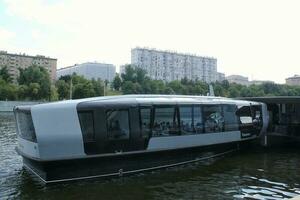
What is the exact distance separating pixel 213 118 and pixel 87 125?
26.2 ft

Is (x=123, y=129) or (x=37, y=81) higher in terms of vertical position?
(x=37, y=81)

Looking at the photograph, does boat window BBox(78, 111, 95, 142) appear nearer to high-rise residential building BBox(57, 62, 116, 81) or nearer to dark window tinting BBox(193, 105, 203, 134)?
dark window tinting BBox(193, 105, 203, 134)

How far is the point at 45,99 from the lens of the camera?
112 metres

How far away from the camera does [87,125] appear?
1481 centimetres

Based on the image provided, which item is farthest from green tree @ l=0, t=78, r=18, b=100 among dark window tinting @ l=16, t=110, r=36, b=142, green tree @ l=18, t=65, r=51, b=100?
dark window tinting @ l=16, t=110, r=36, b=142

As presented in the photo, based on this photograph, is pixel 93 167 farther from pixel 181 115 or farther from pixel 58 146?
pixel 181 115

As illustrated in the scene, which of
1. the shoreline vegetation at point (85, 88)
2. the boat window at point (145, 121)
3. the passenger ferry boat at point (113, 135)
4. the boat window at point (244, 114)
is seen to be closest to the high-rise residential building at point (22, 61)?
the shoreline vegetation at point (85, 88)

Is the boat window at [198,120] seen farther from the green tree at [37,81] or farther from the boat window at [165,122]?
the green tree at [37,81]

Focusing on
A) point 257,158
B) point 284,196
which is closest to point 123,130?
point 284,196

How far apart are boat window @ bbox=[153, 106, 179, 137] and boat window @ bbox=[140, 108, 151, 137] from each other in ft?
1.19

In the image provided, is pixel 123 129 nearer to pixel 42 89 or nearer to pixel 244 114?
pixel 244 114

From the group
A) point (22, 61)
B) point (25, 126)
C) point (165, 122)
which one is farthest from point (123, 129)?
point (22, 61)

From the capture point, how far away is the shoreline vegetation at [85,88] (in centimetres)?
10881

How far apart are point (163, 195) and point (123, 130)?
361cm
